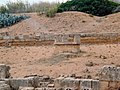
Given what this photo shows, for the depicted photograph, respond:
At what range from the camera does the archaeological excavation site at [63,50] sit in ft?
42.4

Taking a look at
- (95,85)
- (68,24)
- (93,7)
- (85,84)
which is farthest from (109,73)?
(93,7)

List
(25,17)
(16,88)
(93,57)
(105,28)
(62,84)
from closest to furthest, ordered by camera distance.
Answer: (62,84), (16,88), (93,57), (105,28), (25,17)

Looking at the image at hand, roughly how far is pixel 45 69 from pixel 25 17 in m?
31.8

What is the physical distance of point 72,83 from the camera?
40.7ft

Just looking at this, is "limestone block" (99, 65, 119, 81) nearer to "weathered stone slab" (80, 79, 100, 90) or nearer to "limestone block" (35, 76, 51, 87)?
"weathered stone slab" (80, 79, 100, 90)

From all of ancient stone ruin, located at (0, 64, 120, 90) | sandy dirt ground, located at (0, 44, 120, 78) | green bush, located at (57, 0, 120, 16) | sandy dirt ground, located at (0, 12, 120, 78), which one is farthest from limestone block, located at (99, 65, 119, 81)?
green bush, located at (57, 0, 120, 16)

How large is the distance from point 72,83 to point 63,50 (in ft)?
37.7

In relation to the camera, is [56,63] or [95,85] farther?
[56,63]

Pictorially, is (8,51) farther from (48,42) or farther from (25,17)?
(25,17)

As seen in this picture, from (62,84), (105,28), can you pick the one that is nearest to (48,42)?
(105,28)

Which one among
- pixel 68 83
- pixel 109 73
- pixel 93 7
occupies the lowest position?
pixel 68 83

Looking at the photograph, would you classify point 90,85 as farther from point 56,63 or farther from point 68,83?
point 56,63

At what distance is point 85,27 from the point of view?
42.9 m

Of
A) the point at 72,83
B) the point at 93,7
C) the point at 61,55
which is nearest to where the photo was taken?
the point at 72,83
